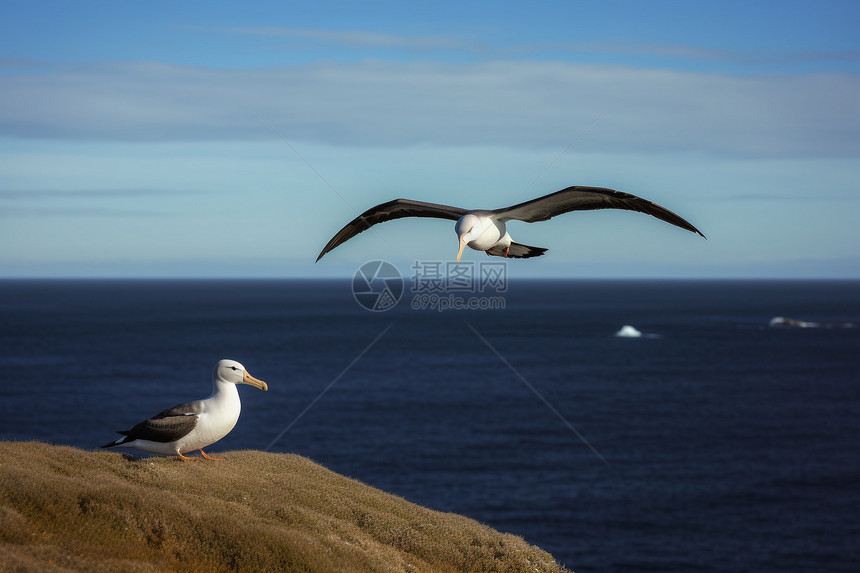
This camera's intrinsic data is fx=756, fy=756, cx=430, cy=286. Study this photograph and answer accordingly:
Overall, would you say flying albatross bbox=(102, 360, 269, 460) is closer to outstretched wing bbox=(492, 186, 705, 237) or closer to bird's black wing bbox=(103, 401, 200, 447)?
bird's black wing bbox=(103, 401, 200, 447)

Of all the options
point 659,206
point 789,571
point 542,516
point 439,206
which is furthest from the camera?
point 542,516

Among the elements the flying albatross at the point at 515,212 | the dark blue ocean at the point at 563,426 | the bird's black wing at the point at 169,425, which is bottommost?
the dark blue ocean at the point at 563,426

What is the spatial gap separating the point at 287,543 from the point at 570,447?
284 feet

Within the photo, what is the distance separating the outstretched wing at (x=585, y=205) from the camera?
12945 millimetres

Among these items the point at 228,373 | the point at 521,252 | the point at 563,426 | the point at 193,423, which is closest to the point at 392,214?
the point at 521,252

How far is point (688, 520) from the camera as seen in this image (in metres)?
73.9

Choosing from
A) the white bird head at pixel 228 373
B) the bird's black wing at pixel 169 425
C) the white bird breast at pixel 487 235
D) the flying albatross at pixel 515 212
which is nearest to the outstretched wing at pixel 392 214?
the flying albatross at pixel 515 212

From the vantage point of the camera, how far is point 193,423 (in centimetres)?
1620

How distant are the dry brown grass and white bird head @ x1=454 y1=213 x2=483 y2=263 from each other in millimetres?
6337

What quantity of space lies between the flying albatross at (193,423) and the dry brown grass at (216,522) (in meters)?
0.60

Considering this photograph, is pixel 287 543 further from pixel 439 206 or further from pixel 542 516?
pixel 542 516

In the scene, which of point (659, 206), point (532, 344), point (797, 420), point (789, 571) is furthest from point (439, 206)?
point (532, 344)

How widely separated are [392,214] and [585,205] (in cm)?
458

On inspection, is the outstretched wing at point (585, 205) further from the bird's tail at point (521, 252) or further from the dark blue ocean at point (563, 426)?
the dark blue ocean at point (563, 426)
